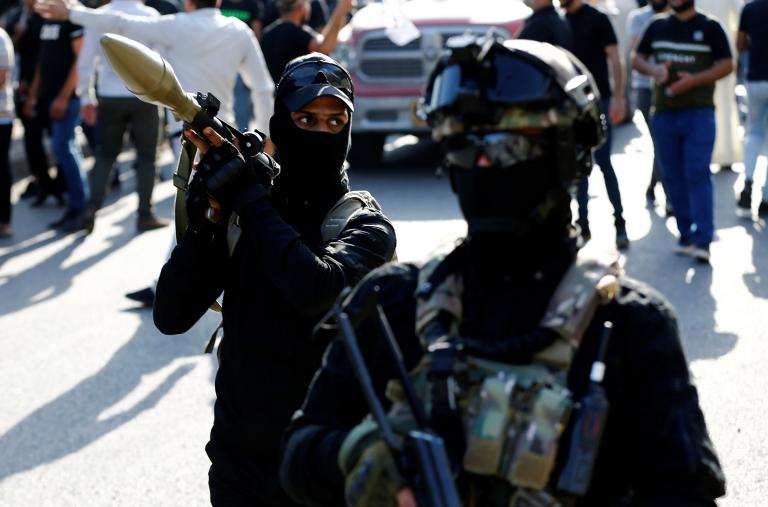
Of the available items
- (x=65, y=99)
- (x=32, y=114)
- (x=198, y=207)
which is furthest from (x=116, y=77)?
(x=198, y=207)

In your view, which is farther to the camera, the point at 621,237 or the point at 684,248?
the point at 621,237

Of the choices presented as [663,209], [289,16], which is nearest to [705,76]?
[663,209]

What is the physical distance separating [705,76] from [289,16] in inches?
121

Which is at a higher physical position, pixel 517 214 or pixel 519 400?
pixel 517 214

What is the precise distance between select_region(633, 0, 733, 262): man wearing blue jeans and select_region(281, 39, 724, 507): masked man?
22.9ft

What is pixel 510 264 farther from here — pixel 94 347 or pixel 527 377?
pixel 94 347

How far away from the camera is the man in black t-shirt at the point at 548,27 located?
944 cm

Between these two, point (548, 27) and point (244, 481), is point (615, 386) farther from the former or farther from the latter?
point (548, 27)

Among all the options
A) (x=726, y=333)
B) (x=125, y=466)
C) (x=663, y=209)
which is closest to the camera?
(x=125, y=466)

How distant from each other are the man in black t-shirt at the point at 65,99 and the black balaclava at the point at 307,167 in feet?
25.4

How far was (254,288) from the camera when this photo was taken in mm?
3443

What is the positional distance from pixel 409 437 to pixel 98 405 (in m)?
4.95

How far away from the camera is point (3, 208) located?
37.1 feet

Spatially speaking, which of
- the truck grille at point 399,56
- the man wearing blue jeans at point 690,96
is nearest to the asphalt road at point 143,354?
the man wearing blue jeans at point 690,96
